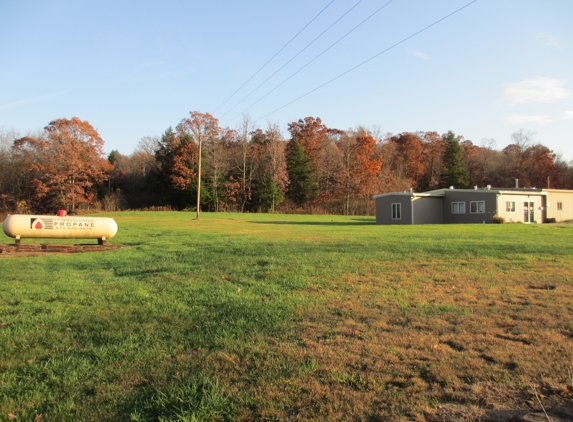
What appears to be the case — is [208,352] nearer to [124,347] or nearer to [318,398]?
[124,347]

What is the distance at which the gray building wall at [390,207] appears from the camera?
3828 centimetres

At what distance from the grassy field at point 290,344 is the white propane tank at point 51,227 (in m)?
7.82

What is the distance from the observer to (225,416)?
3189 millimetres

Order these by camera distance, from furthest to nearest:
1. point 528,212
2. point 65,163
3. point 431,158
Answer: point 431,158
point 65,163
point 528,212

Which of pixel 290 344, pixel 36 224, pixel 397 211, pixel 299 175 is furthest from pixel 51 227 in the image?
pixel 299 175

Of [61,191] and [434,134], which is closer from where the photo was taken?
[61,191]

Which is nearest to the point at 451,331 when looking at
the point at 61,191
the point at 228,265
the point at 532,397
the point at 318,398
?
the point at 532,397

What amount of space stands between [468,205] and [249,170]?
3528 cm

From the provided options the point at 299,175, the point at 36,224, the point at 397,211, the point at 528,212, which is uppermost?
the point at 299,175

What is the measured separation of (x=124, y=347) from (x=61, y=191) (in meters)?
57.8

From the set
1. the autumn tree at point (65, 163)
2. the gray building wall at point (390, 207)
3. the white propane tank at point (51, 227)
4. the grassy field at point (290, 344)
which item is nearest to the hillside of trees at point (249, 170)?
the autumn tree at point (65, 163)

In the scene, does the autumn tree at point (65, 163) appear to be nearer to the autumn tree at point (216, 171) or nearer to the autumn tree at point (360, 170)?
the autumn tree at point (216, 171)

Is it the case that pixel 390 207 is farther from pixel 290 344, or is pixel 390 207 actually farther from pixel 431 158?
pixel 431 158

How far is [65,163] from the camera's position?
5453 cm
